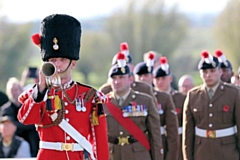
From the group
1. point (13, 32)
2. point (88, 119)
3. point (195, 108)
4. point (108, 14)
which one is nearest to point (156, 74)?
point (195, 108)

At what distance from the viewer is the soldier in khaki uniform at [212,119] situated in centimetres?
1080

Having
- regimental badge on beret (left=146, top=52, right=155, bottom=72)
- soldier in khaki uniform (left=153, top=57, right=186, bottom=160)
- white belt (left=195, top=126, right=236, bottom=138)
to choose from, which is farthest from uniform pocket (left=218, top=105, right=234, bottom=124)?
regimental badge on beret (left=146, top=52, right=155, bottom=72)

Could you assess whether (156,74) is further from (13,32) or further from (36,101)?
(13,32)

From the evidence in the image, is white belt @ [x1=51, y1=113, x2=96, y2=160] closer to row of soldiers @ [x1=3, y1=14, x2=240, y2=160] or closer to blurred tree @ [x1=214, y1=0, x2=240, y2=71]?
row of soldiers @ [x1=3, y1=14, x2=240, y2=160]

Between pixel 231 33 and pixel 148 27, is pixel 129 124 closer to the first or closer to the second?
pixel 231 33

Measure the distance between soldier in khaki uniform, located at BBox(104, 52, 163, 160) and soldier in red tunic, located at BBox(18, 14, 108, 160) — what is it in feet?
9.85

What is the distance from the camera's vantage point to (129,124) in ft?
34.9

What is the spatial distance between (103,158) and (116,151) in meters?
3.05

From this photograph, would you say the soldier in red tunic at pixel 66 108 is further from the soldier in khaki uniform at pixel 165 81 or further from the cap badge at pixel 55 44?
the soldier in khaki uniform at pixel 165 81

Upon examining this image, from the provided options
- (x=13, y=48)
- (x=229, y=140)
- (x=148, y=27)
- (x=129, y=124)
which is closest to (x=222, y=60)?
(x=229, y=140)

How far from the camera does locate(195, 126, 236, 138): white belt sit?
10797 mm

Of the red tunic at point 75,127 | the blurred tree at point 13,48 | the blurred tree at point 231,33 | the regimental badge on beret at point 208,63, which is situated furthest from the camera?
the blurred tree at point 13,48

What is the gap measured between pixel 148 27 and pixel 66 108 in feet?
155

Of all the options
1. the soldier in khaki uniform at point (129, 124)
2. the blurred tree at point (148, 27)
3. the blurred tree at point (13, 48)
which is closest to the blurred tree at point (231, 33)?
the blurred tree at point (148, 27)
